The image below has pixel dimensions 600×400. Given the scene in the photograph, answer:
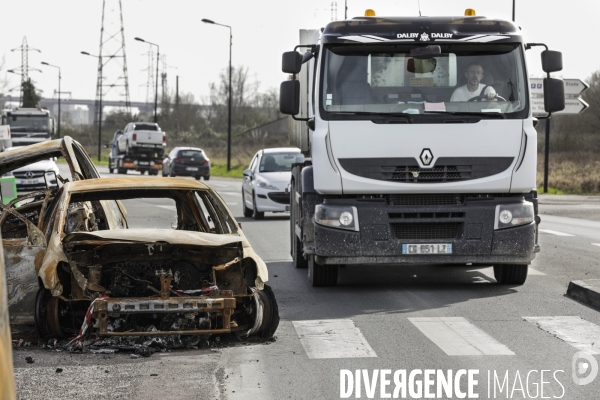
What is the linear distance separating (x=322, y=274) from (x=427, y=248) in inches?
55.6

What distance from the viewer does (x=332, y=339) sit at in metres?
8.53

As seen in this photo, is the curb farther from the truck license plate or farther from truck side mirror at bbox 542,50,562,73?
→ truck side mirror at bbox 542,50,562,73

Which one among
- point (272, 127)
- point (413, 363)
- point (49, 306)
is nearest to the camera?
point (413, 363)

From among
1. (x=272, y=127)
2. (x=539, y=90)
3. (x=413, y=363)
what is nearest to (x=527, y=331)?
(x=413, y=363)

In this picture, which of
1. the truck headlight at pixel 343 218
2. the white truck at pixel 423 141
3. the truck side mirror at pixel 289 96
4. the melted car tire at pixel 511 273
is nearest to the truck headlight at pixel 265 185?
the melted car tire at pixel 511 273

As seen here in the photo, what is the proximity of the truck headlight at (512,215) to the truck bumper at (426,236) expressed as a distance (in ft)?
0.17

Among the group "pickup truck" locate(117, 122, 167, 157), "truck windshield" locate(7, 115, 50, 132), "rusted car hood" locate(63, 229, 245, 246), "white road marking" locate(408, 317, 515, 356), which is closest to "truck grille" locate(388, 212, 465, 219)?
"white road marking" locate(408, 317, 515, 356)

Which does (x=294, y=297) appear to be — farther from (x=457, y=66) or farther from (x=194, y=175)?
(x=194, y=175)

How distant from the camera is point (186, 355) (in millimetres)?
7781

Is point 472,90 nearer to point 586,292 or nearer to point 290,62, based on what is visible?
point 290,62

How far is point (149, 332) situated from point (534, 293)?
17.3ft

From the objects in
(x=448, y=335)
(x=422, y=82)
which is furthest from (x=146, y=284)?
(x=422, y=82)

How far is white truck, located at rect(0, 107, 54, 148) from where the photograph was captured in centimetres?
5556

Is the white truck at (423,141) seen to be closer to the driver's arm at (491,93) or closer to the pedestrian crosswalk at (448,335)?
the driver's arm at (491,93)
